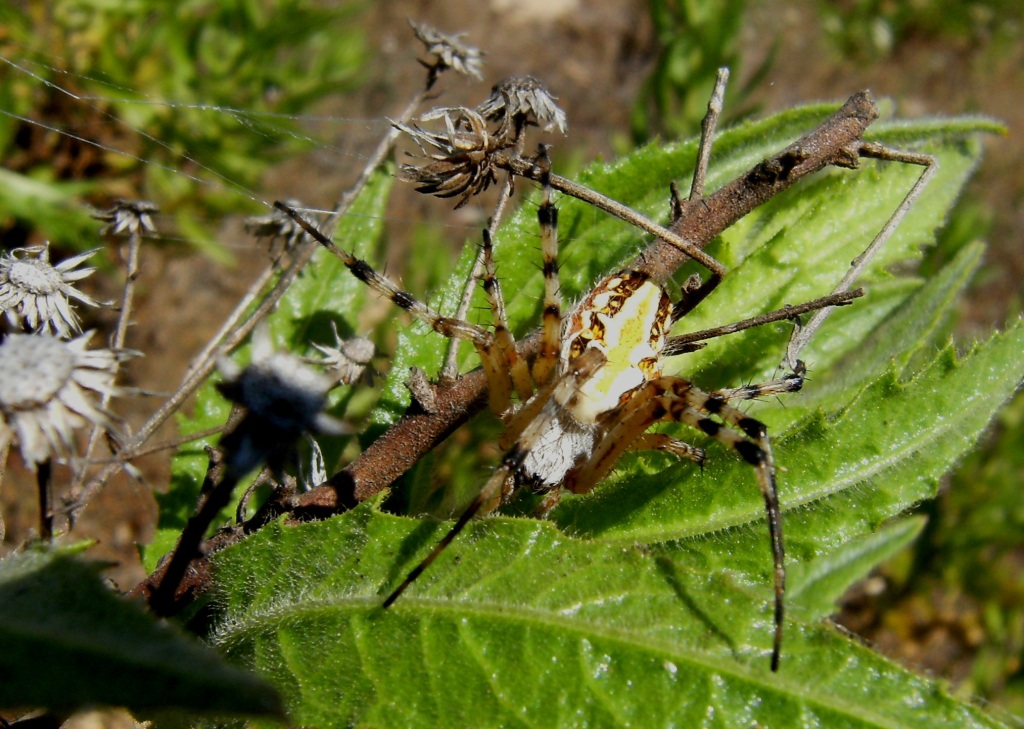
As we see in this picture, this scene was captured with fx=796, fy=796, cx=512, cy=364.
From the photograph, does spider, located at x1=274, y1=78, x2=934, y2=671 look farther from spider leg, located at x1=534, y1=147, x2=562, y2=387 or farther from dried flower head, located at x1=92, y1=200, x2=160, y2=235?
dried flower head, located at x1=92, y1=200, x2=160, y2=235

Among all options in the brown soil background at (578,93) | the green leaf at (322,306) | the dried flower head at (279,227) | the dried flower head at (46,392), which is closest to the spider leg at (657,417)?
the green leaf at (322,306)

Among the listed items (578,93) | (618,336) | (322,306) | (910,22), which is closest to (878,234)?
(618,336)

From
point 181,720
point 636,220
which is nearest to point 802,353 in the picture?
point 636,220

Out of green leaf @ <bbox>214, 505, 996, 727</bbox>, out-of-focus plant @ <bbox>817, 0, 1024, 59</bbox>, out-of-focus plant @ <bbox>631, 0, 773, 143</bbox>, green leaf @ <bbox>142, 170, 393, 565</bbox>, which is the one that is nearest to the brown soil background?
out-of-focus plant @ <bbox>817, 0, 1024, 59</bbox>

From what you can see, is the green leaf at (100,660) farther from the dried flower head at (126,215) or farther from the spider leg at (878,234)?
the spider leg at (878,234)

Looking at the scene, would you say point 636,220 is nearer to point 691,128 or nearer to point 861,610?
point 691,128

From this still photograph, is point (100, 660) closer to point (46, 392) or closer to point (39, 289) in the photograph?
point (46, 392)

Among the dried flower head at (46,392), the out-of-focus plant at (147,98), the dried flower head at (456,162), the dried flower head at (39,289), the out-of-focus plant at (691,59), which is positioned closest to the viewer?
the dried flower head at (46,392)
